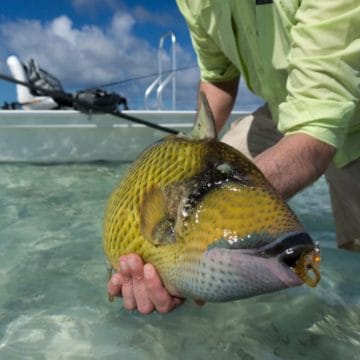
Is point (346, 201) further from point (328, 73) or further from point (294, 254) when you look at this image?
point (294, 254)

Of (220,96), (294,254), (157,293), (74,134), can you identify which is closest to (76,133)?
(74,134)

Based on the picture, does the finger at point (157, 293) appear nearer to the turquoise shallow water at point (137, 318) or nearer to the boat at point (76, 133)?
the turquoise shallow water at point (137, 318)

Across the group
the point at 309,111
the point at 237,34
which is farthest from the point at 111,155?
the point at 309,111

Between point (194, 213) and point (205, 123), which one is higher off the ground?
point (205, 123)

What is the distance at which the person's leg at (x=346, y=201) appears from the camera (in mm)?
2654

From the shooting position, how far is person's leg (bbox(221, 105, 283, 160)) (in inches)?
121

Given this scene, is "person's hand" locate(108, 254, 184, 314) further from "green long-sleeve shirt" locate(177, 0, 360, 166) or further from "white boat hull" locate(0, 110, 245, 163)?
"white boat hull" locate(0, 110, 245, 163)

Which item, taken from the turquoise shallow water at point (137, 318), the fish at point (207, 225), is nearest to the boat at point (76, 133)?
the turquoise shallow water at point (137, 318)

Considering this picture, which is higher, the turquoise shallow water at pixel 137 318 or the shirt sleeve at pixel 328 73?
the shirt sleeve at pixel 328 73

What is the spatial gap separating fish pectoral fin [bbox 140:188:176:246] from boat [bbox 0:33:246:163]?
17.3ft

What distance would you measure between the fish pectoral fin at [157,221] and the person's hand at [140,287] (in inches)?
3.4

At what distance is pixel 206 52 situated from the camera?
10.2 feet

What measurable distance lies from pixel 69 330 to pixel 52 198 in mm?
2856

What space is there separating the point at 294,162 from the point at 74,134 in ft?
17.7
